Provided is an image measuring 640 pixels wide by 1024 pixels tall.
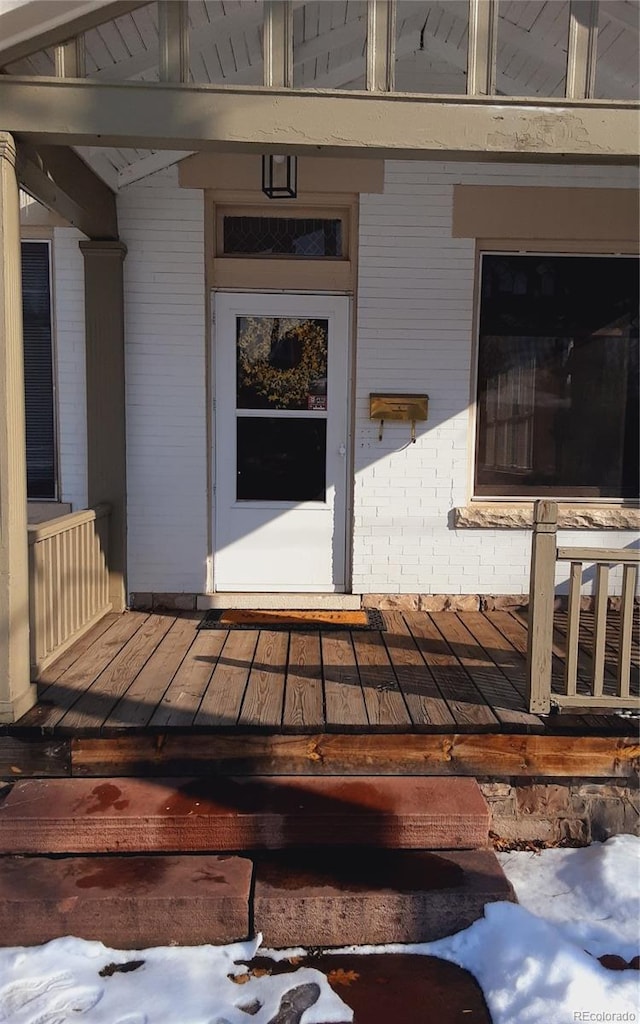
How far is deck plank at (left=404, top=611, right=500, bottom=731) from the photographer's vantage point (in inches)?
116

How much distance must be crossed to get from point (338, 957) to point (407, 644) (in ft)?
6.08

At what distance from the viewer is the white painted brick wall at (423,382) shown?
4.51m

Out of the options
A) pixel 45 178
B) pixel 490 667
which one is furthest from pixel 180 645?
pixel 45 178

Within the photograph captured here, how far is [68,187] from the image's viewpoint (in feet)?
11.9

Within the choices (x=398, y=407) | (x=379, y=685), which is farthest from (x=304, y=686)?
(x=398, y=407)

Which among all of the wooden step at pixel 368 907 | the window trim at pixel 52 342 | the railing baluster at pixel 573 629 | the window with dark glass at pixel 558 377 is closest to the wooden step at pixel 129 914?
the wooden step at pixel 368 907

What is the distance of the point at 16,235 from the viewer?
9.53 feet

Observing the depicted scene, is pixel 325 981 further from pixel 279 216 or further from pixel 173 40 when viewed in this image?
pixel 279 216

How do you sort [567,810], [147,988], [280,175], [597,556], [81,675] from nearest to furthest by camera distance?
[147,988] < [597,556] < [567,810] < [81,675] < [280,175]

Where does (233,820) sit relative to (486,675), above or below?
below

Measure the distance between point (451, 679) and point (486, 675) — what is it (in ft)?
0.65

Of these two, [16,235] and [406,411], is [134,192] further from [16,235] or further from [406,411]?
[406,411]

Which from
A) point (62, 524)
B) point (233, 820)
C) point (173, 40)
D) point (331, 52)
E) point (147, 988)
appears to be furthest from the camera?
point (331, 52)

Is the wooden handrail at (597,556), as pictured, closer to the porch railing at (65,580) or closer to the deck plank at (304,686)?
the deck plank at (304,686)
